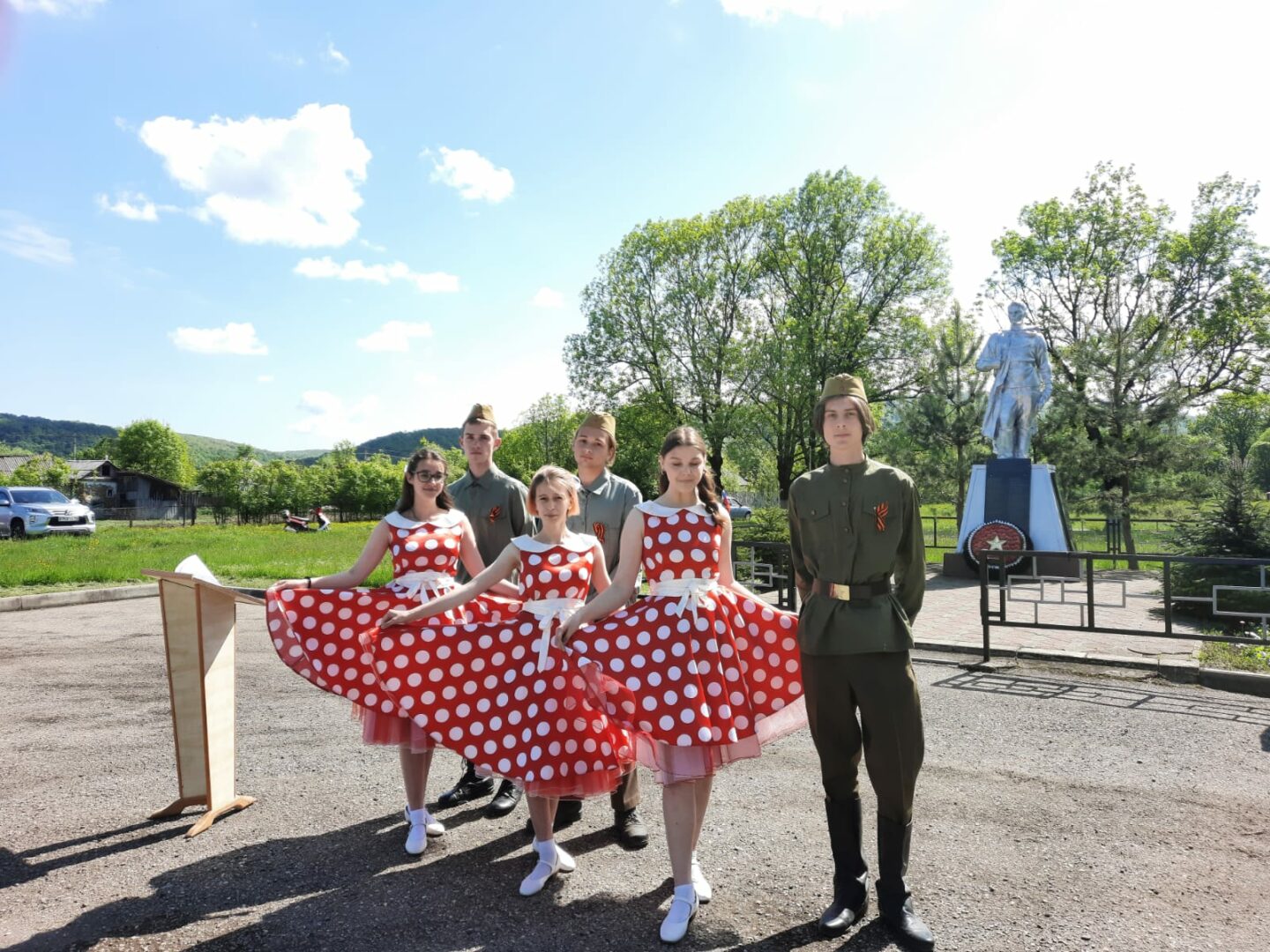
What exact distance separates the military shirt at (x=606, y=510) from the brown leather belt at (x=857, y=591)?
1.46m

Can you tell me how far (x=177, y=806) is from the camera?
4078mm

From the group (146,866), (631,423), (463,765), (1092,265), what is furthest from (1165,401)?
(146,866)

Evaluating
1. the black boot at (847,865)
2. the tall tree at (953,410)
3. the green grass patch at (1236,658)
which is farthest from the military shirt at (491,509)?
the tall tree at (953,410)

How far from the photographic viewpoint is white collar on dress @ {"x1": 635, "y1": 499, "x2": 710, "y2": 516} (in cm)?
322

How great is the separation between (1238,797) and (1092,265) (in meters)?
27.9

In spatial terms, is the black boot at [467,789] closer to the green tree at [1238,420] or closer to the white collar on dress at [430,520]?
the white collar on dress at [430,520]

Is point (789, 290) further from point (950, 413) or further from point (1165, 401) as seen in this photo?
point (1165, 401)

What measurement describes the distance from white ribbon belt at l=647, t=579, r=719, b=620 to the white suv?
30.1 m

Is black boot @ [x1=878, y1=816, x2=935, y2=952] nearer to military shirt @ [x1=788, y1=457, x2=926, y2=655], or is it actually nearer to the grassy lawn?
military shirt @ [x1=788, y1=457, x2=926, y2=655]

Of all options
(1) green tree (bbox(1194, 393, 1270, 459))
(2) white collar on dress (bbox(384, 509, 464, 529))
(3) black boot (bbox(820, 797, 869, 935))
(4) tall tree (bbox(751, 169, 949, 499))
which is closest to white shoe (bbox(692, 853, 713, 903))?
(3) black boot (bbox(820, 797, 869, 935))

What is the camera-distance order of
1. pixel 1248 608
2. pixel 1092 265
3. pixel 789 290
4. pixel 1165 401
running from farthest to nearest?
pixel 789 290 < pixel 1092 265 < pixel 1165 401 < pixel 1248 608

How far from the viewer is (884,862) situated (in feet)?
9.54

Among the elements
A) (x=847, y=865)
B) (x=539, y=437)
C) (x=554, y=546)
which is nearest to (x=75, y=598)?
(x=554, y=546)

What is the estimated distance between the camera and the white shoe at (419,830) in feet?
11.7
